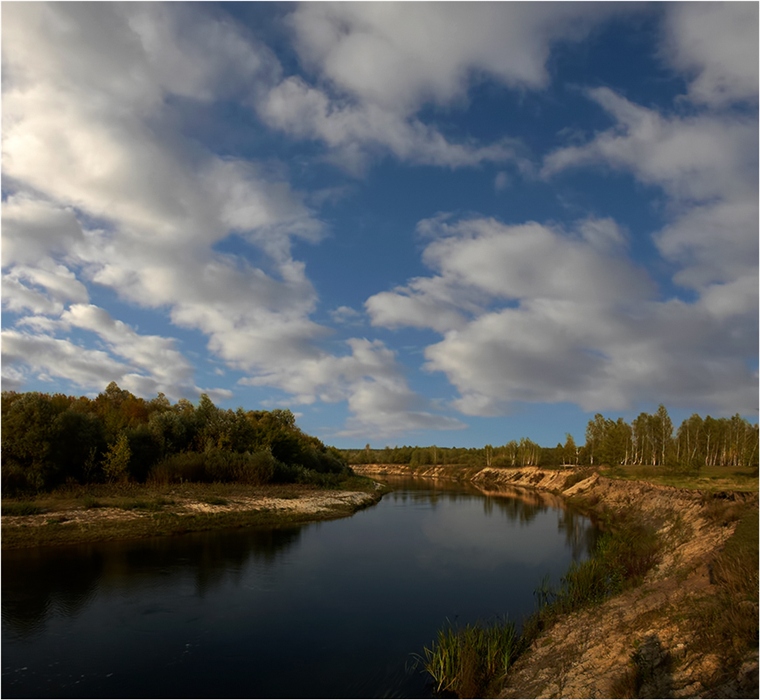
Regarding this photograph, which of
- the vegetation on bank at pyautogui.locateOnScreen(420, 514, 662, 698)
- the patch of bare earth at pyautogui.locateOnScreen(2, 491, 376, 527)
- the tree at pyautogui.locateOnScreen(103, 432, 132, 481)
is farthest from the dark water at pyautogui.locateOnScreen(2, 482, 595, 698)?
the tree at pyautogui.locateOnScreen(103, 432, 132, 481)

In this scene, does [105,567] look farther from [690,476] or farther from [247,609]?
[690,476]

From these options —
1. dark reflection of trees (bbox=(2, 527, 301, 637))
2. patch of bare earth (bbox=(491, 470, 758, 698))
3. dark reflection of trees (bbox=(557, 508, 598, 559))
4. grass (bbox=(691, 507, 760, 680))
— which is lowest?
dark reflection of trees (bbox=(557, 508, 598, 559))

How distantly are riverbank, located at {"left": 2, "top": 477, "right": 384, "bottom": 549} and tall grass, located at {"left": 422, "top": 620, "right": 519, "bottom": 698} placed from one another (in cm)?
2794

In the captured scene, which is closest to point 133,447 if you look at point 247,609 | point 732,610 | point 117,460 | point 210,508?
point 117,460

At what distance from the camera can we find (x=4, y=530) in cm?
3153

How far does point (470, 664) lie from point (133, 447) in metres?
49.3

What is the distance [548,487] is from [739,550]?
329 ft

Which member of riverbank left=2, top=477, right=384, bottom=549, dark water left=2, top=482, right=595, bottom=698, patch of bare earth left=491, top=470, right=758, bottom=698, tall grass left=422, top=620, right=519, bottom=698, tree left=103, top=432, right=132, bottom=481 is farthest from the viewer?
tree left=103, top=432, right=132, bottom=481

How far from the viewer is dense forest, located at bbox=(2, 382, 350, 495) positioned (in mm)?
40531

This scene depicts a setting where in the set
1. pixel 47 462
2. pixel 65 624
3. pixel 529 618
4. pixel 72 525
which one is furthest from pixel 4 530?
pixel 529 618

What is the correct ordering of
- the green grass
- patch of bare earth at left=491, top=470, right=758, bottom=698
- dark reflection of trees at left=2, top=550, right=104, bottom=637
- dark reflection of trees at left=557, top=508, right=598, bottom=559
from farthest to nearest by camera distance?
dark reflection of trees at left=557, top=508, right=598, bottom=559 → the green grass → dark reflection of trees at left=2, top=550, right=104, bottom=637 → patch of bare earth at left=491, top=470, right=758, bottom=698

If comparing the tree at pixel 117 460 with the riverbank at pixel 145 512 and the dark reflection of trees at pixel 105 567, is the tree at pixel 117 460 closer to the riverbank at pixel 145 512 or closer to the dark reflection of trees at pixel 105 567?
the riverbank at pixel 145 512

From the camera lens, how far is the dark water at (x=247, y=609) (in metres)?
15.6

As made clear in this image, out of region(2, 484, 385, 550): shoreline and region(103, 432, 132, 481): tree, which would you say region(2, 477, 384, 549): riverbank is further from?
region(103, 432, 132, 481): tree
